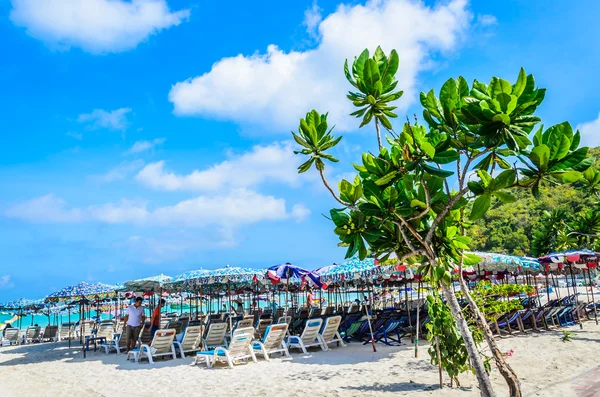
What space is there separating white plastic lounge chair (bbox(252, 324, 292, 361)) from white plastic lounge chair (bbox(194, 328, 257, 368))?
1.11ft

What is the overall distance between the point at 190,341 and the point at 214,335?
601 millimetres

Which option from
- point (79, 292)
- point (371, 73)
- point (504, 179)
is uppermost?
point (371, 73)

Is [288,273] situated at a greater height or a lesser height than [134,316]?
greater

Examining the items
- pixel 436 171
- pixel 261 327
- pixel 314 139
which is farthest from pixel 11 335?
pixel 436 171

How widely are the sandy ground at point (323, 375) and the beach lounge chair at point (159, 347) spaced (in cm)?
26

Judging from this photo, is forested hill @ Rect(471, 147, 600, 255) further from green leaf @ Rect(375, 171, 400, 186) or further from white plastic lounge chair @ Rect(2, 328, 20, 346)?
green leaf @ Rect(375, 171, 400, 186)

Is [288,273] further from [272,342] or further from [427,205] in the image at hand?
[427,205]

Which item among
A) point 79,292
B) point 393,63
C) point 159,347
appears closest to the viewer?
point 393,63

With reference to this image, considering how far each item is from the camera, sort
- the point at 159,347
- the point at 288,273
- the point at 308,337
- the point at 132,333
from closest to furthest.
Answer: the point at 159,347 → the point at 308,337 → the point at 288,273 → the point at 132,333

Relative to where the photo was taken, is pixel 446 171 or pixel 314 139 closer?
pixel 446 171

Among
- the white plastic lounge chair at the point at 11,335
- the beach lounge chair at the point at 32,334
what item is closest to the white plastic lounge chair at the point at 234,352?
the beach lounge chair at the point at 32,334

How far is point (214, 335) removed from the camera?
11.2 m

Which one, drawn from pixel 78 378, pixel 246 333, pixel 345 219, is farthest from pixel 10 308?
pixel 345 219

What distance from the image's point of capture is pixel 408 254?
180 inches
